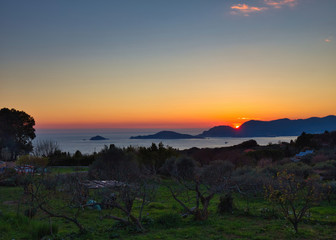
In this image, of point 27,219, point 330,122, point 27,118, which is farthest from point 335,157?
point 330,122

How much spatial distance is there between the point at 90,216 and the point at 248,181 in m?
9.98

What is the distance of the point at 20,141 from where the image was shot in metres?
46.9

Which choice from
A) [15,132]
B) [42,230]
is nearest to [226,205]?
[42,230]

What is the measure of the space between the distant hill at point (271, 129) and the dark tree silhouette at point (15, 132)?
92.6 meters

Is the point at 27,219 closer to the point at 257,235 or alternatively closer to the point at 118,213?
the point at 118,213

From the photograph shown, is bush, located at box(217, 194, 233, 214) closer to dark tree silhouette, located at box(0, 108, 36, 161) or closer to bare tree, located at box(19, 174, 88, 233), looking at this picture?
bare tree, located at box(19, 174, 88, 233)

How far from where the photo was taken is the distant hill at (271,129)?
11575cm

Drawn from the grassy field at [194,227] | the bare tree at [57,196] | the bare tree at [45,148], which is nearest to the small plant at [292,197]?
the grassy field at [194,227]

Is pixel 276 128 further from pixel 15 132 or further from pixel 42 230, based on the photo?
pixel 42 230

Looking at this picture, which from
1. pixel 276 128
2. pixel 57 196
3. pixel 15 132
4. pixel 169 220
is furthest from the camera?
pixel 276 128

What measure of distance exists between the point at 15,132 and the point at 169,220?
4262 cm

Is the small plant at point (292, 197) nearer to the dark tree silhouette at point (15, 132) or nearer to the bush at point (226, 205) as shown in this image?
the bush at point (226, 205)

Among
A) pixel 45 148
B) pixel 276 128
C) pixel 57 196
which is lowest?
pixel 57 196

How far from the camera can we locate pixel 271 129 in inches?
5123
